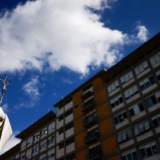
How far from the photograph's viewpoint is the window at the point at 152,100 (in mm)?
24984

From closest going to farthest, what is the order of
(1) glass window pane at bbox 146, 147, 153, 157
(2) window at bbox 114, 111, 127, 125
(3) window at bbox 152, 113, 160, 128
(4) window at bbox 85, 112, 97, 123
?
(1) glass window pane at bbox 146, 147, 153, 157, (3) window at bbox 152, 113, 160, 128, (2) window at bbox 114, 111, 127, 125, (4) window at bbox 85, 112, 97, 123

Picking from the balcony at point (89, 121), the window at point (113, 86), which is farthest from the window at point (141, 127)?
the window at point (113, 86)

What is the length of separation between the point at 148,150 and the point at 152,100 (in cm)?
623

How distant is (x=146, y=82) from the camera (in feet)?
89.9

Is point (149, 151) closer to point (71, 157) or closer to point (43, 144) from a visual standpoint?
point (71, 157)

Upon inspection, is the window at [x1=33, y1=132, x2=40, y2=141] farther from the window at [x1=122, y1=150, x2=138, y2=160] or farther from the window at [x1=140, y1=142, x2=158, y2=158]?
the window at [x1=140, y1=142, x2=158, y2=158]

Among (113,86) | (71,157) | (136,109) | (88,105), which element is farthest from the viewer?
(88,105)

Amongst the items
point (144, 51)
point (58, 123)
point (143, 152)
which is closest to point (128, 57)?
point (144, 51)

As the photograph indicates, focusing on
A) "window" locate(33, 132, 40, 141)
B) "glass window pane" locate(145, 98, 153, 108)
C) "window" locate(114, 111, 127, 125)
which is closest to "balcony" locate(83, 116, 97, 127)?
"window" locate(114, 111, 127, 125)

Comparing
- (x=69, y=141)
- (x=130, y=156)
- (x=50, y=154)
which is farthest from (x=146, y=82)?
(x=50, y=154)

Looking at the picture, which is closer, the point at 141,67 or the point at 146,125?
the point at 146,125

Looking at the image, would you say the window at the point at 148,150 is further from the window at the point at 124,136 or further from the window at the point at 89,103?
the window at the point at 89,103

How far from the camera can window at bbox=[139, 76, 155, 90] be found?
88.0 feet

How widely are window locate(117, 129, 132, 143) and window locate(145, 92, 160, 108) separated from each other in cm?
434
